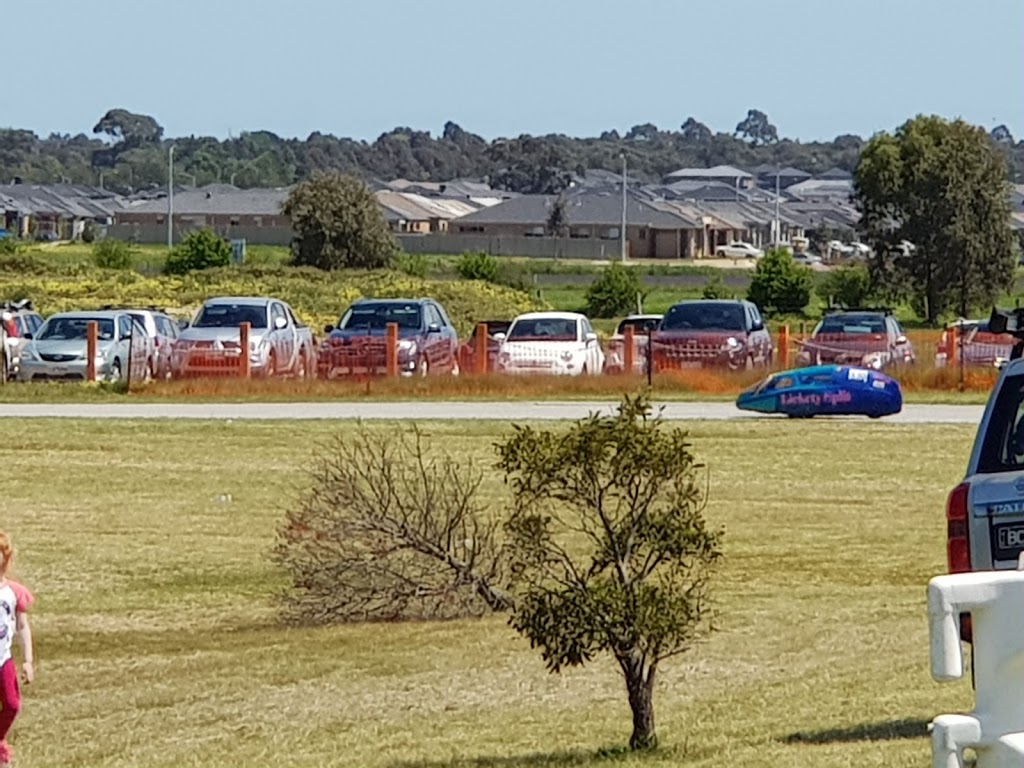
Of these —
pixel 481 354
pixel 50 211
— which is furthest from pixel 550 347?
pixel 50 211

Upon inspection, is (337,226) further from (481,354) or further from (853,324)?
(481,354)

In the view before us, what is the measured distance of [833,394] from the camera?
31641 millimetres

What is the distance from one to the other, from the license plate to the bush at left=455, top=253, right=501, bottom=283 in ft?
229

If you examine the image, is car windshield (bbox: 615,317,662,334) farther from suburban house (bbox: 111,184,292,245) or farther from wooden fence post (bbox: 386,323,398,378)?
suburban house (bbox: 111,184,292,245)

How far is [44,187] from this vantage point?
169375 mm

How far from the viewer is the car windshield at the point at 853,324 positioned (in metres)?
41.1

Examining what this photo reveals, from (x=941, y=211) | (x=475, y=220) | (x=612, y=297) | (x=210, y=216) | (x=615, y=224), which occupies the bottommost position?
(x=612, y=297)

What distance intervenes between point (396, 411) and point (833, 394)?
6.63 metres

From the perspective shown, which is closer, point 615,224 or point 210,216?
point 615,224

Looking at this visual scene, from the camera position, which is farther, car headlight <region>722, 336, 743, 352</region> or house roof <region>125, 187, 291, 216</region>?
house roof <region>125, 187, 291, 216</region>

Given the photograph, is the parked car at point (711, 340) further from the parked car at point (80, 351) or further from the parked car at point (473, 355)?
the parked car at point (80, 351)

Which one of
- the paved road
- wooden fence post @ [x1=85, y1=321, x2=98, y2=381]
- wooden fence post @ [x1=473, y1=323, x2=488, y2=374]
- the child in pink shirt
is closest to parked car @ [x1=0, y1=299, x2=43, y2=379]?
wooden fence post @ [x1=85, y1=321, x2=98, y2=381]

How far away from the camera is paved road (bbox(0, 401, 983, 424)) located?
32.0m

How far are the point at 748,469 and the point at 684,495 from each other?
15570mm
